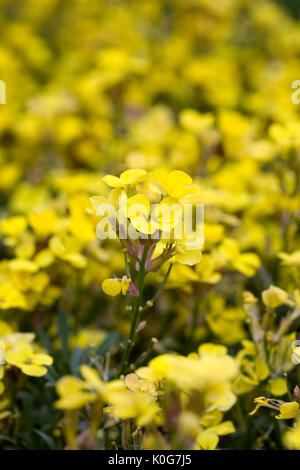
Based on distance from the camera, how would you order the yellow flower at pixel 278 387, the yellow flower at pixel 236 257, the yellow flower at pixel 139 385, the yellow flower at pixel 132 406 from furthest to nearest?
1. the yellow flower at pixel 236 257
2. the yellow flower at pixel 278 387
3. the yellow flower at pixel 139 385
4. the yellow flower at pixel 132 406

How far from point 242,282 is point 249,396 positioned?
1.25 feet

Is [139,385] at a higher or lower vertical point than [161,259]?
lower

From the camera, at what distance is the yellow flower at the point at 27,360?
77 centimetres

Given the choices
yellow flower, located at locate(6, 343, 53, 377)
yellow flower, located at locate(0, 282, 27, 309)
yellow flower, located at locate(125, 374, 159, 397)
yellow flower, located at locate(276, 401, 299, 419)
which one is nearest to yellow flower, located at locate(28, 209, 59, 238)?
yellow flower, located at locate(0, 282, 27, 309)

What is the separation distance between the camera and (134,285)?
784 millimetres

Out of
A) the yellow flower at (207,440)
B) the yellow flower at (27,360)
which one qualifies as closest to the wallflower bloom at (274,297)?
the yellow flower at (207,440)

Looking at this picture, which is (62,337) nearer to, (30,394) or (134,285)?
(30,394)

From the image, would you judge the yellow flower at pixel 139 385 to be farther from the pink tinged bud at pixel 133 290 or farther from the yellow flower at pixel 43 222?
the yellow flower at pixel 43 222

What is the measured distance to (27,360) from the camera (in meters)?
0.81

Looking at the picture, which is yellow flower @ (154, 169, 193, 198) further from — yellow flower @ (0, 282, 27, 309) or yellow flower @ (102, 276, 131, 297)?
yellow flower @ (0, 282, 27, 309)

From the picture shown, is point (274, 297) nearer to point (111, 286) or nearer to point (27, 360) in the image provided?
point (111, 286)

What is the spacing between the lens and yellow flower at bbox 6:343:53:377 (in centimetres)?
77

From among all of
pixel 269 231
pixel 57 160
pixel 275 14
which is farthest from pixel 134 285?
pixel 275 14

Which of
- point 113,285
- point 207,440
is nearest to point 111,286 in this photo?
point 113,285
